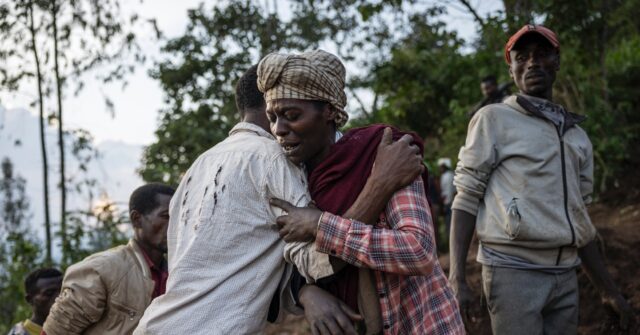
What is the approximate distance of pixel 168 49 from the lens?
11.9 metres

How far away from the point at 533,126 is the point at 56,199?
8105 mm

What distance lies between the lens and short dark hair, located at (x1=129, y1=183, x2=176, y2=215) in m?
3.69

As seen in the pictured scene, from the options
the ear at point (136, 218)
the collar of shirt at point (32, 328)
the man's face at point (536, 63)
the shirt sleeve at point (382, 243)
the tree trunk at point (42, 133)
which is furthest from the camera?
the tree trunk at point (42, 133)

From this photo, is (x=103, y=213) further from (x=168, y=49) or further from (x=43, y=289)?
(x=168, y=49)

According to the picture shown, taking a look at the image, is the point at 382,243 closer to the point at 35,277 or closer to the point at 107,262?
the point at 107,262

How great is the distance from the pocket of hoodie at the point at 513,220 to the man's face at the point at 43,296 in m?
3.42

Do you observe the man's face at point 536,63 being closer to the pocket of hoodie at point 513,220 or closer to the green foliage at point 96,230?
the pocket of hoodie at point 513,220

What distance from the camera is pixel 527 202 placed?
3.11 metres

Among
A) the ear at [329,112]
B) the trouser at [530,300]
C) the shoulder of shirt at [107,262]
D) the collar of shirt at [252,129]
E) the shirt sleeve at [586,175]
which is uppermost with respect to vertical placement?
the ear at [329,112]

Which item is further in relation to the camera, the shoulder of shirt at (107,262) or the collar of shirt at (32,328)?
the collar of shirt at (32,328)

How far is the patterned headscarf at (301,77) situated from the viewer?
2094 millimetres

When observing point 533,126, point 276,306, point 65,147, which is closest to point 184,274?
point 276,306

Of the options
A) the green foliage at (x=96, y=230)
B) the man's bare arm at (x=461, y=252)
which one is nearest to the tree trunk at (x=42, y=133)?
the green foliage at (x=96, y=230)

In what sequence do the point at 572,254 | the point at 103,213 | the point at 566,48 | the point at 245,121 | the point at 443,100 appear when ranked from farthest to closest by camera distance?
1. the point at 443,100
2. the point at 103,213
3. the point at 566,48
4. the point at 572,254
5. the point at 245,121
